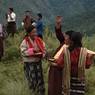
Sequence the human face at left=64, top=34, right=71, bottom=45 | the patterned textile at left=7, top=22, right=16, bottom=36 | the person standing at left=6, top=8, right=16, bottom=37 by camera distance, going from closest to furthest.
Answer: the human face at left=64, top=34, right=71, bottom=45
the person standing at left=6, top=8, right=16, bottom=37
the patterned textile at left=7, top=22, right=16, bottom=36

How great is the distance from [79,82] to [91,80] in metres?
4.17

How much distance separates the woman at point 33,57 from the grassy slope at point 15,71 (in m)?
0.23

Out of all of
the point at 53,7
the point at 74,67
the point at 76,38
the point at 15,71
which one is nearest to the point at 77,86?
the point at 74,67

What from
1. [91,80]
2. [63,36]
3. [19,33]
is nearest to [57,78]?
[63,36]

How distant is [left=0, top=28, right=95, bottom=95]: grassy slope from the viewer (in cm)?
1174

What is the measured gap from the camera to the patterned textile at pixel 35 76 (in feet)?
38.3

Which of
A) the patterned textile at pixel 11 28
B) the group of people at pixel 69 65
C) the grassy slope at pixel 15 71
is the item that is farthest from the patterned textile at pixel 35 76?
the patterned textile at pixel 11 28

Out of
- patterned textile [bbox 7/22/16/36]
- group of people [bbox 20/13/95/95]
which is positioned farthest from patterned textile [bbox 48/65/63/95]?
patterned textile [bbox 7/22/16/36]

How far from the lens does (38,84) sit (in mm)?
11781

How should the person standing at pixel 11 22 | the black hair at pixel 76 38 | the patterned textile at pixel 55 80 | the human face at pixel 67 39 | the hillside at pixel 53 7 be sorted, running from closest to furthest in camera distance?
the black hair at pixel 76 38 → the human face at pixel 67 39 → the patterned textile at pixel 55 80 → the person standing at pixel 11 22 → the hillside at pixel 53 7

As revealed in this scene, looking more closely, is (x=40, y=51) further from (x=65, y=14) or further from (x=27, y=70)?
(x=65, y=14)

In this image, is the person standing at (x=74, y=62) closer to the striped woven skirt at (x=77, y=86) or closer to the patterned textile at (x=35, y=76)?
the striped woven skirt at (x=77, y=86)

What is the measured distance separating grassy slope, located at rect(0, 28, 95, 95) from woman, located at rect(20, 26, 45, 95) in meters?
0.23

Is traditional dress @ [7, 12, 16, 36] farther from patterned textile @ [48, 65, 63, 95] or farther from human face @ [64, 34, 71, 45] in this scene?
human face @ [64, 34, 71, 45]
